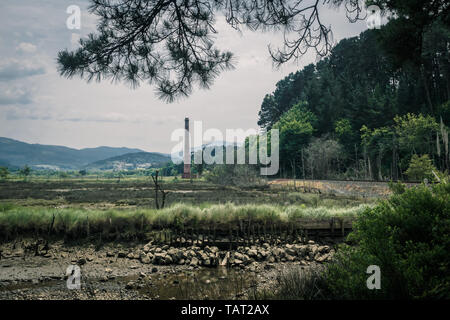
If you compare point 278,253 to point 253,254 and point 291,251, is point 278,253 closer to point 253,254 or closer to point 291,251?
point 291,251

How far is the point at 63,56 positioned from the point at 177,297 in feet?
14.6

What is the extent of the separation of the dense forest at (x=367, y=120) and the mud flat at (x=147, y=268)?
2120 centimetres

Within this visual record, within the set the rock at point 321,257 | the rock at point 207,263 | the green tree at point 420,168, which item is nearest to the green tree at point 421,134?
the green tree at point 420,168

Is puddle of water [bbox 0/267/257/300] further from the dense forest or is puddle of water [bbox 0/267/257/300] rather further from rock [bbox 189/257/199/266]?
the dense forest

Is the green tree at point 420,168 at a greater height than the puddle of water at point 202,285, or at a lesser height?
greater

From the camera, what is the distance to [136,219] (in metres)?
9.60

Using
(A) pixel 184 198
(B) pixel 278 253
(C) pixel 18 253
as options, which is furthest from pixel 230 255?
(A) pixel 184 198

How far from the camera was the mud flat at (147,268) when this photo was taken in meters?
5.48

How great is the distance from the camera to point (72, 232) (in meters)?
8.87

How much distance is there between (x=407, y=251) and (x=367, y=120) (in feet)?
150

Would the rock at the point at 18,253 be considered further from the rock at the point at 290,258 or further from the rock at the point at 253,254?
the rock at the point at 290,258

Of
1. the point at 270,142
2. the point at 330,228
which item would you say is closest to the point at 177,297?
the point at 330,228

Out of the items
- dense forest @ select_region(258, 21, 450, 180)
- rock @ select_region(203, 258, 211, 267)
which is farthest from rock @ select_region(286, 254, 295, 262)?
dense forest @ select_region(258, 21, 450, 180)
